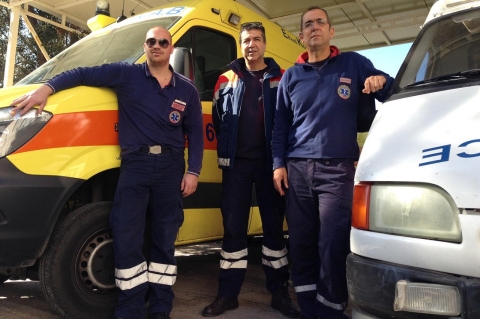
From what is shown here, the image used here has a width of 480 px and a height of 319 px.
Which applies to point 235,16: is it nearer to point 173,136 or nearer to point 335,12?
point 173,136

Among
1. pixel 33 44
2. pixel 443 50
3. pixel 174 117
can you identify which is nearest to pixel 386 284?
pixel 443 50

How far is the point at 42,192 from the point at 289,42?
3563 millimetres

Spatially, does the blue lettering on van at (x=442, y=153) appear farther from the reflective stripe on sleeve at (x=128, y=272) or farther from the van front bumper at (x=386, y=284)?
the reflective stripe on sleeve at (x=128, y=272)

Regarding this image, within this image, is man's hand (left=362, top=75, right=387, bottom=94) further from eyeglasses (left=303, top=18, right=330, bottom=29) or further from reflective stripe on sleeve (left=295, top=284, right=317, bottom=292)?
reflective stripe on sleeve (left=295, top=284, right=317, bottom=292)

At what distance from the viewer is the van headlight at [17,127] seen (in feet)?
8.18

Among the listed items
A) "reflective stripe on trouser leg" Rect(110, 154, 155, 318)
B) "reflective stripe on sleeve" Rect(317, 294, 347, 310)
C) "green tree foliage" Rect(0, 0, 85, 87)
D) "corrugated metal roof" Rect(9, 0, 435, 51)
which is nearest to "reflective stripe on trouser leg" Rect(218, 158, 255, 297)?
"reflective stripe on trouser leg" Rect(110, 154, 155, 318)

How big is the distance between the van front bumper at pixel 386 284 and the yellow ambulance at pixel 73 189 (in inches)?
64.9

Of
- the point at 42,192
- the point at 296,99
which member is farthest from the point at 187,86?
the point at 42,192

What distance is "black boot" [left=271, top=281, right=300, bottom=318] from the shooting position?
3225mm

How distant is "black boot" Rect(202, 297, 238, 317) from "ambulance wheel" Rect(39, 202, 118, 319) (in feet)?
2.18

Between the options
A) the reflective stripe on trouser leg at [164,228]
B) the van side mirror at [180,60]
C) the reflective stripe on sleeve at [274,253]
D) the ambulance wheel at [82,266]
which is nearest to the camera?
the ambulance wheel at [82,266]

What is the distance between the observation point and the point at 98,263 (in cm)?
288

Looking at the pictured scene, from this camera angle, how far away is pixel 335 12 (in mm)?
8984

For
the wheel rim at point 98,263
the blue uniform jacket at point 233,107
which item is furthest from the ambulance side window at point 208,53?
the wheel rim at point 98,263
